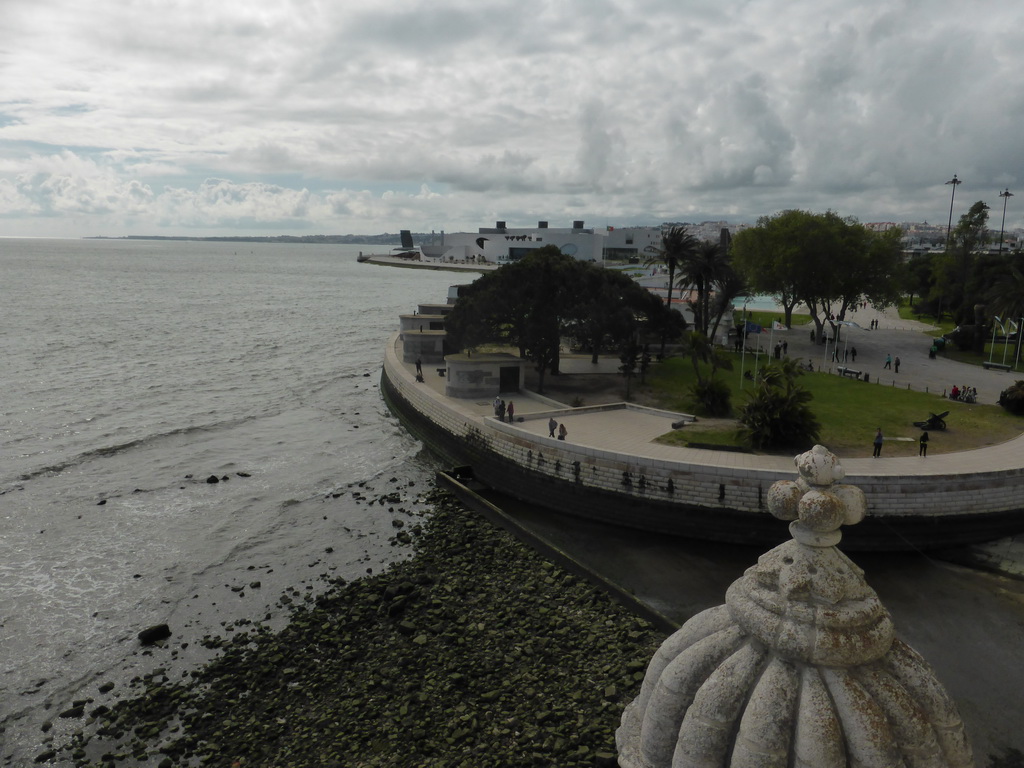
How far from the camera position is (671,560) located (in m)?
22.2

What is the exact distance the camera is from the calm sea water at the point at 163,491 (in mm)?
18911

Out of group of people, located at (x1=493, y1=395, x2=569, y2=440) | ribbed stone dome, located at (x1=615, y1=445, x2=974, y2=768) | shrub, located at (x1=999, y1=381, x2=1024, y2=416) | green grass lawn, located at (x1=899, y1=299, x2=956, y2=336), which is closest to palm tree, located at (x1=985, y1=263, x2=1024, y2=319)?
shrub, located at (x1=999, y1=381, x2=1024, y2=416)

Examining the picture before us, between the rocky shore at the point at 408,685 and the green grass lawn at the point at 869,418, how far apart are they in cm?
1118

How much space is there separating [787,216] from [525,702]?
51790 mm

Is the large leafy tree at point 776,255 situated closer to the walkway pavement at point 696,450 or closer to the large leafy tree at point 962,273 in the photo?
the walkway pavement at point 696,450

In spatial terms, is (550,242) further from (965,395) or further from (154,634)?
(154,634)

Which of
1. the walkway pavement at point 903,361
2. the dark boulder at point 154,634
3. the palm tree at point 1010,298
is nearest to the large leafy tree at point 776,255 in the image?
the walkway pavement at point 903,361

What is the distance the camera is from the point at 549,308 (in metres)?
37.4

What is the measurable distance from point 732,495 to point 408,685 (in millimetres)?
12390

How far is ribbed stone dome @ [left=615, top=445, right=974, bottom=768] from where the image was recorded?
495 centimetres

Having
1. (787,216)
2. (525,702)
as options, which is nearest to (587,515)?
(525,702)

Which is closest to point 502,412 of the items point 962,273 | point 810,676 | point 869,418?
point 869,418

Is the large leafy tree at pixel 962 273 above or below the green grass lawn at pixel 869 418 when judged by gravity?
above

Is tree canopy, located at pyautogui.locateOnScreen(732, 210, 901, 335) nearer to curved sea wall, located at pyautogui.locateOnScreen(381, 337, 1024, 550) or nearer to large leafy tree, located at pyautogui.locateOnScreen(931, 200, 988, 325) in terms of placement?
large leafy tree, located at pyautogui.locateOnScreen(931, 200, 988, 325)
